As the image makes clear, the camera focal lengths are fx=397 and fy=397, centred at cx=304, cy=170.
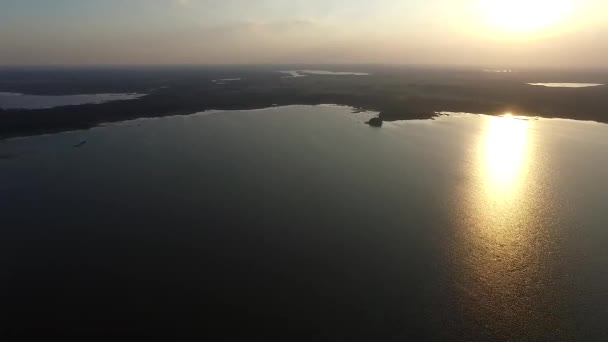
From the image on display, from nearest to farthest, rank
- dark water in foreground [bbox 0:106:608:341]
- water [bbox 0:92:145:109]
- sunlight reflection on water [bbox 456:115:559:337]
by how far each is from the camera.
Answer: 1. dark water in foreground [bbox 0:106:608:341]
2. sunlight reflection on water [bbox 456:115:559:337]
3. water [bbox 0:92:145:109]

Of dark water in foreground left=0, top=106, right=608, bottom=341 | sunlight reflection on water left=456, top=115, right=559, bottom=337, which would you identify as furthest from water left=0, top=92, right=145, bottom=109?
sunlight reflection on water left=456, top=115, right=559, bottom=337

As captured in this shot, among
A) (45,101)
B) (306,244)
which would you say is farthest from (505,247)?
(45,101)

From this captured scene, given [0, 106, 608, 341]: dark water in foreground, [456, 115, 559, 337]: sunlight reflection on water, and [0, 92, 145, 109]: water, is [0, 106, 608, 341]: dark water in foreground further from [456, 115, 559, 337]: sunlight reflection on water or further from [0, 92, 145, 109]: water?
[0, 92, 145, 109]: water

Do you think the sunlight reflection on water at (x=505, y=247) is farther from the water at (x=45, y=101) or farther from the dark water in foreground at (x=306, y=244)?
the water at (x=45, y=101)

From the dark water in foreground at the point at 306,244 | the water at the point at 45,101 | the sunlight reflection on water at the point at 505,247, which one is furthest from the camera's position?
the water at the point at 45,101

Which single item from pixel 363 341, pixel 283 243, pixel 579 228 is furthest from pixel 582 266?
pixel 283 243

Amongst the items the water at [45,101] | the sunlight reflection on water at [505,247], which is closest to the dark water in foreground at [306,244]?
the sunlight reflection on water at [505,247]

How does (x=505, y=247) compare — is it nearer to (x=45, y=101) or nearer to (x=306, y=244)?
(x=306, y=244)

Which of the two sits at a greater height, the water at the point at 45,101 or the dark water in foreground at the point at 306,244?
the water at the point at 45,101
